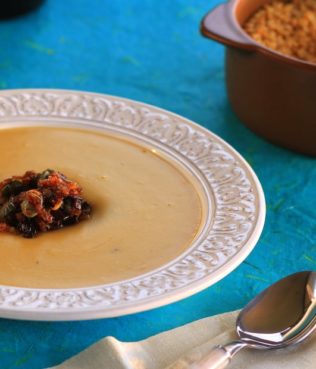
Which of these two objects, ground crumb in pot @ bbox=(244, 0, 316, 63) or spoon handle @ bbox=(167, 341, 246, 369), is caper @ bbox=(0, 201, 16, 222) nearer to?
spoon handle @ bbox=(167, 341, 246, 369)

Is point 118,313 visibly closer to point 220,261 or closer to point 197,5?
point 220,261

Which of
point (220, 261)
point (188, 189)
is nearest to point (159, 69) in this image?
point (188, 189)

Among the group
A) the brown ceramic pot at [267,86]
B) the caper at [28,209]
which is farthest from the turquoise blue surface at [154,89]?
the caper at [28,209]

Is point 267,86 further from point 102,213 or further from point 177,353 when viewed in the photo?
point 177,353

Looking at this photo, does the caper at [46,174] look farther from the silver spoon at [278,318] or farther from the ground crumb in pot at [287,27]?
the ground crumb in pot at [287,27]

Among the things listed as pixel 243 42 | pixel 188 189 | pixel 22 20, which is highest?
pixel 243 42

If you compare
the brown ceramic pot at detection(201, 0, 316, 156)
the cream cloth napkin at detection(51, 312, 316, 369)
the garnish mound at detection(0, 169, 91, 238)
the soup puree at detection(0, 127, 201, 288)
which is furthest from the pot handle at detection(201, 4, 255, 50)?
the cream cloth napkin at detection(51, 312, 316, 369)

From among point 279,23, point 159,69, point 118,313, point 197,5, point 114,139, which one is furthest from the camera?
point 197,5
